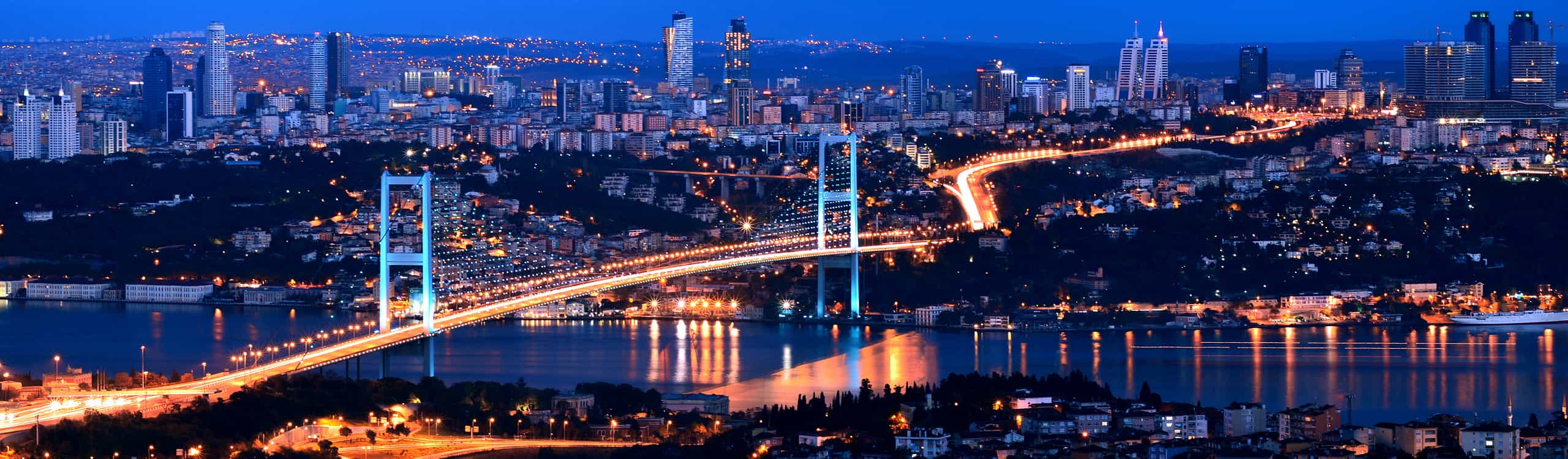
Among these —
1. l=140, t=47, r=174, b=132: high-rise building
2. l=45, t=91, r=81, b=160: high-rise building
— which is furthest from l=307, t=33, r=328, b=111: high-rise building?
l=45, t=91, r=81, b=160: high-rise building

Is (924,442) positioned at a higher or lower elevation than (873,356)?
lower

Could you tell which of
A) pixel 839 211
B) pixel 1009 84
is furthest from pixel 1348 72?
pixel 839 211

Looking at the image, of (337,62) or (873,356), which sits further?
(337,62)

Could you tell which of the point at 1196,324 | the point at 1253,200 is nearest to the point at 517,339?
the point at 1196,324

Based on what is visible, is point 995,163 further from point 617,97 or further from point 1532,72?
point 617,97

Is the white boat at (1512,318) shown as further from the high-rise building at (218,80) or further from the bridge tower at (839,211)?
the high-rise building at (218,80)

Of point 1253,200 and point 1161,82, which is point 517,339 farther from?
point 1161,82
